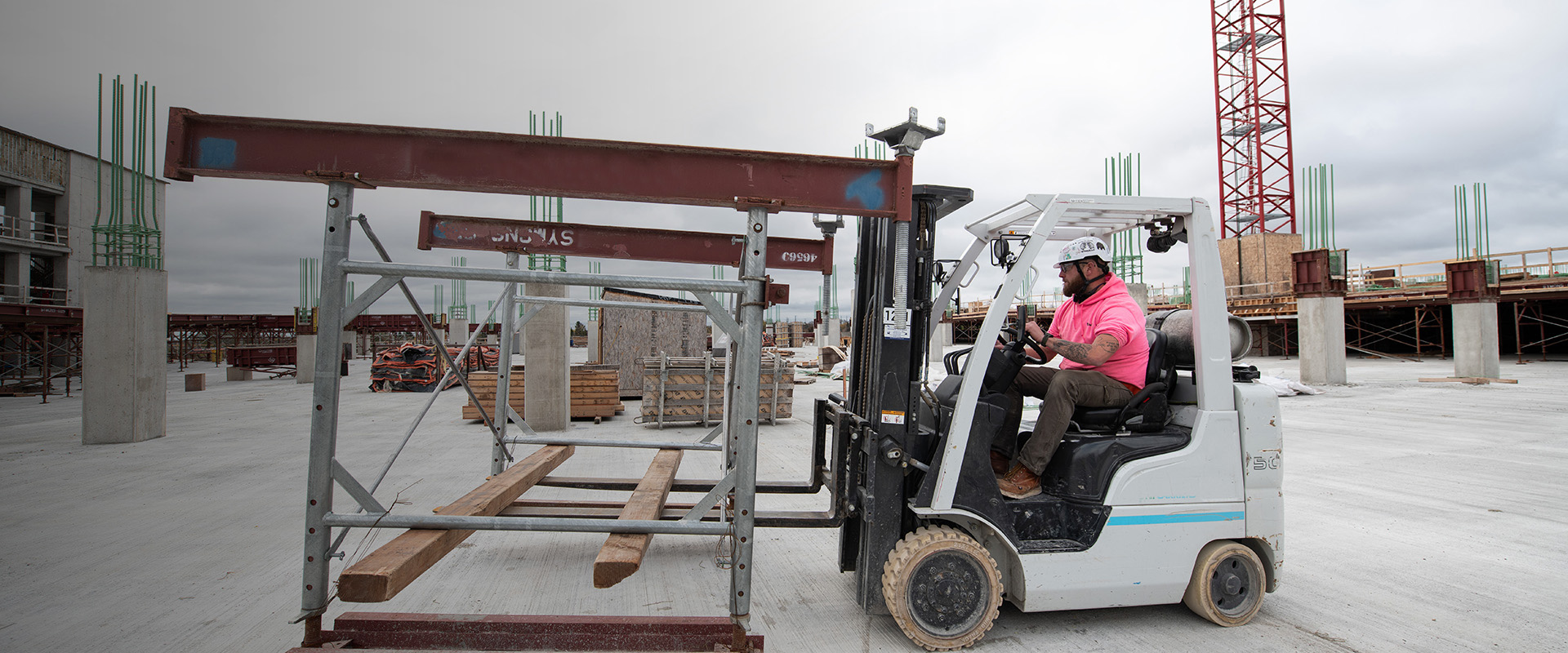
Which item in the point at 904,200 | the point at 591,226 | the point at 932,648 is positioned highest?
the point at 591,226

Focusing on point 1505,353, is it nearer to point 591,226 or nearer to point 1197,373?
point 1197,373

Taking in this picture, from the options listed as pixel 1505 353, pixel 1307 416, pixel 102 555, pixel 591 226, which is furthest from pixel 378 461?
pixel 1505 353

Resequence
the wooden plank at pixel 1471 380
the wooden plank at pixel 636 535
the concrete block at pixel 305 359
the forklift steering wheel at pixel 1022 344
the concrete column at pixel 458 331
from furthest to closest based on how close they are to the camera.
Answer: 1. the concrete column at pixel 458 331
2. the concrete block at pixel 305 359
3. the wooden plank at pixel 1471 380
4. the forklift steering wheel at pixel 1022 344
5. the wooden plank at pixel 636 535

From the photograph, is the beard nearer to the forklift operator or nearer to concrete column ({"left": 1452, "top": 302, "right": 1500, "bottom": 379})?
the forklift operator

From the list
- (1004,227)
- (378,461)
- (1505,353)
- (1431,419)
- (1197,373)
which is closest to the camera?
(1197,373)

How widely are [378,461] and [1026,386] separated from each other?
8410 millimetres

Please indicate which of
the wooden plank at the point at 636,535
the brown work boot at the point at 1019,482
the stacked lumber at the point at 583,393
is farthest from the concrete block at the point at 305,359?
the brown work boot at the point at 1019,482

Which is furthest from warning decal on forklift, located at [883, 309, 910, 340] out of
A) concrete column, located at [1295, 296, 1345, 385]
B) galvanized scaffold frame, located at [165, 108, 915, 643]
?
concrete column, located at [1295, 296, 1345, 385]

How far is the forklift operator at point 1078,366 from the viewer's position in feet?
12.4

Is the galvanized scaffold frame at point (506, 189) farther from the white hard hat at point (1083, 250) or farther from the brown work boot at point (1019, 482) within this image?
the brown work boot at point (1019, 482)

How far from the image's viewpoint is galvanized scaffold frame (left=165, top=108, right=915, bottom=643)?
2908 millimetres

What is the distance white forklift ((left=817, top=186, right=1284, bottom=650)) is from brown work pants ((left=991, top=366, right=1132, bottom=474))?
13 centimetres

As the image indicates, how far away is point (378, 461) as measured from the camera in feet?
29.3

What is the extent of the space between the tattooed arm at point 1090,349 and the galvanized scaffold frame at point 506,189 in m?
1.26
